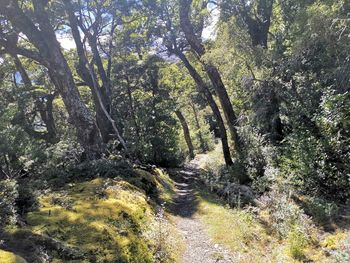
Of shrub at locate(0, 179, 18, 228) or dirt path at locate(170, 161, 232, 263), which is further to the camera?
dirt path at locate(170, 161, 232, 263)

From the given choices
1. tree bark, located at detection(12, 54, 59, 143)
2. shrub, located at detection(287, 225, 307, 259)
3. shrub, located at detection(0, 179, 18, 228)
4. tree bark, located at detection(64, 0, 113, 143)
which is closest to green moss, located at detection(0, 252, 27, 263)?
shrub, located at detection(0, 179, 18, 228)

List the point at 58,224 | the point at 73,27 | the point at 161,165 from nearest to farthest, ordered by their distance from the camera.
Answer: the point at 58,224, the point at 73,27, the point at 161,165

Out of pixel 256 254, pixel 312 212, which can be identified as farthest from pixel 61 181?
pixel 312 212

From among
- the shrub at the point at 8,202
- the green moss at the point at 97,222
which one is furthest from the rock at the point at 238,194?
the shrub at the point at 8,202

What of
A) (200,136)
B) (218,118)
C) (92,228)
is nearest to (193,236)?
(92,228)

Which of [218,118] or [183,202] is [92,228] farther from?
[218,118]

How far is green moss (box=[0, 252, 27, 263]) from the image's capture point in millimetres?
3780

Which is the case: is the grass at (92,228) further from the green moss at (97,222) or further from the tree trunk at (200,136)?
the tree trunk at (200,136)

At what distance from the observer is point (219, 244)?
690 centimetres

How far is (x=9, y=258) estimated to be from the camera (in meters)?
3.84

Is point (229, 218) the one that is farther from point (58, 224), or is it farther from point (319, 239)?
point (58, 224)

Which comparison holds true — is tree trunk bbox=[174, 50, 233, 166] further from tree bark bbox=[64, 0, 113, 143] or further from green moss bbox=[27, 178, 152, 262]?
green moss bbox=[27, 178, 152, 262]

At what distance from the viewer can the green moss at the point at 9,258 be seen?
12.4ft

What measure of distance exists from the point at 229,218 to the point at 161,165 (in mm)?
12808
